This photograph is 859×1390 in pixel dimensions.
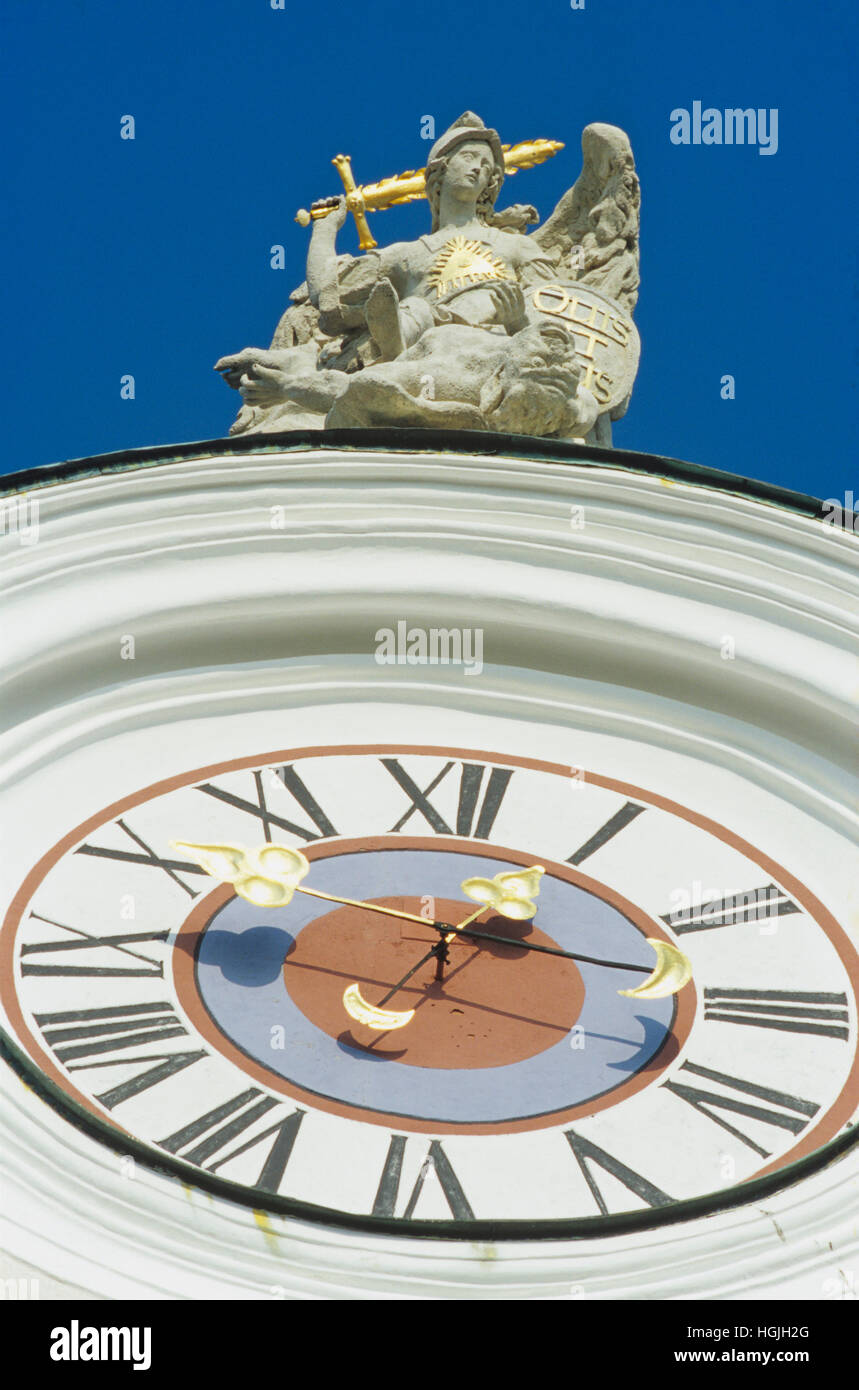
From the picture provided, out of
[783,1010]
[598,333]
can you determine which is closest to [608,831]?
[783,1010]

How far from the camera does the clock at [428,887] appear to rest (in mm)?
7566

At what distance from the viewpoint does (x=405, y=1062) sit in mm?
8398

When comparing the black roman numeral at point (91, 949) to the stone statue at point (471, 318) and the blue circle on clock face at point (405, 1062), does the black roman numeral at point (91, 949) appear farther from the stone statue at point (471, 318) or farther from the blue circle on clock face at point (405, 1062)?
the stone statue at point (471, 318)

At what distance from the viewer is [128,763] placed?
32.4 feet

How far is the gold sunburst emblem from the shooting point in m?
12.1

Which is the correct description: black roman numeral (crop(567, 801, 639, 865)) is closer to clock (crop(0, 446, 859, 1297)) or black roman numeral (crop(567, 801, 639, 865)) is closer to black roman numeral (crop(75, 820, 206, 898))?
clock (crop(0, 446, 859, 1297))

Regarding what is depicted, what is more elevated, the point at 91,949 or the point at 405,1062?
the point at 91,949

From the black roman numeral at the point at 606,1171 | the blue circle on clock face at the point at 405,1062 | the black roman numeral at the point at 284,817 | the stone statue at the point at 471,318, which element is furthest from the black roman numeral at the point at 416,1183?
the stone statue at the point at 471,318

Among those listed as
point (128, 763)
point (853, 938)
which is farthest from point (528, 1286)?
point (128, 763)

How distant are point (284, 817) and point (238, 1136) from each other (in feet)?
5.77

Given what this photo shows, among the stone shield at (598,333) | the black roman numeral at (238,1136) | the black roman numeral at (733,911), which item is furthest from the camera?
the stone shield at (598,333)

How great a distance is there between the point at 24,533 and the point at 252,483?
0.86 meters

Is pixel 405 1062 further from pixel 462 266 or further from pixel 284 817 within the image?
pixel 462 266
